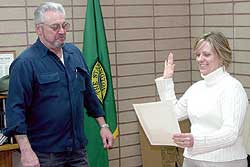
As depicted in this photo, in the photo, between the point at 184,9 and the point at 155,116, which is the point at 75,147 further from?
the point at 184,9

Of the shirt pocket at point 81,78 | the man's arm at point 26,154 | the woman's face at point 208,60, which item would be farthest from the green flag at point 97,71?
the woman's face at point 208,60

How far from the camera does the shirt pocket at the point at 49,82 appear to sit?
2.91 metres

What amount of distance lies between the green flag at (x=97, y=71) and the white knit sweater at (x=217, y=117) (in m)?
1.07

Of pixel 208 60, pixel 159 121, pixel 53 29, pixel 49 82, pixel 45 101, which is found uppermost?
pixel 53 29

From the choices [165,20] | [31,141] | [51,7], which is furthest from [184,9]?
[31,141]

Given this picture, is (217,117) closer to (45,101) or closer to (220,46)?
(220,46)

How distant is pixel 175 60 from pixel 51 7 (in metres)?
1.89

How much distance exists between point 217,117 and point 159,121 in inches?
12.9

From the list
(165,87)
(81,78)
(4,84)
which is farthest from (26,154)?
(165,87)

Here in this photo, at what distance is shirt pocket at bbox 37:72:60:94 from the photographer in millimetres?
2908

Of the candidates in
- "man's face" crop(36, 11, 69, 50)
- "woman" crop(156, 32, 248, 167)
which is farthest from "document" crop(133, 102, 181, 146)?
"man's face" crop(36, 11, 69, 50)

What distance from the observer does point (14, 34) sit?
12.3 feet

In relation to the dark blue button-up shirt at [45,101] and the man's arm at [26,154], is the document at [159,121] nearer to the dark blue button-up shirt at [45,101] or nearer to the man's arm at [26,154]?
the dark blue button-up shirt at [45,101]

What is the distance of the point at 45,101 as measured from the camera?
9.66 ft
